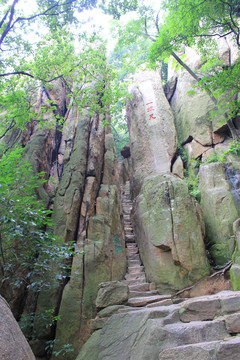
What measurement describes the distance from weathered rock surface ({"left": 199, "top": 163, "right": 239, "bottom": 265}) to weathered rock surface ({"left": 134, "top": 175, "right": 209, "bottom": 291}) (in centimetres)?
65

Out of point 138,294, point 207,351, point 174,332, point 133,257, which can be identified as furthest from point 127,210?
point 207,351

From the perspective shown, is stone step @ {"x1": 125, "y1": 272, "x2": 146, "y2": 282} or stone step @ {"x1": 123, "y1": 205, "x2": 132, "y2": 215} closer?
stone step @ {"x1": 125, "y1": 272, "x2": 146, "y2": 282}

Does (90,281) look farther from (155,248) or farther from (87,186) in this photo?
(87,186)

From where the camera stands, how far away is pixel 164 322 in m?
3.46

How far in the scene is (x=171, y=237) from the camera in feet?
24.2

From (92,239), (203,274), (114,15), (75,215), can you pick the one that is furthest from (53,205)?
(114,15)

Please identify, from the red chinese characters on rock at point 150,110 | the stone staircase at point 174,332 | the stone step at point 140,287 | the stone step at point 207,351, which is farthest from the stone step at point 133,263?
the red chinese characters on rock at point 150,110

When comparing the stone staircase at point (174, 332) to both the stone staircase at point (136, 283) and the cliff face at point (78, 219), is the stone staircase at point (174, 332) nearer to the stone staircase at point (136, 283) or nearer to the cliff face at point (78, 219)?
the stone staircase at point (136, 283)

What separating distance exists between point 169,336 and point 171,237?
4.38 m

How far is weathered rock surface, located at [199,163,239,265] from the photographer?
7.59m

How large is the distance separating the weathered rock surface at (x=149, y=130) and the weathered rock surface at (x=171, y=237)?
9.94 feet

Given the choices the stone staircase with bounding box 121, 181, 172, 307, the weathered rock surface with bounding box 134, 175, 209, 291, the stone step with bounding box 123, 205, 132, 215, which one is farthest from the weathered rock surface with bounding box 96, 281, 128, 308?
the stone step with bounding box 123, 205, 132, 215

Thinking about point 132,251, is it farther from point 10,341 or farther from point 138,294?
point 10,341

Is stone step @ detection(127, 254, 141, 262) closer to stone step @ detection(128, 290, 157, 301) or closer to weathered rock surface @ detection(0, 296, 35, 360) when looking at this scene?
stone step @ detection(128, 290, 157, 301)
